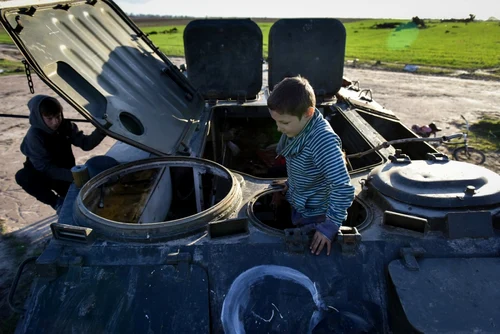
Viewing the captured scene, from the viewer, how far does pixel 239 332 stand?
211 centimetres

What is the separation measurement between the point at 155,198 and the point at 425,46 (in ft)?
88.2

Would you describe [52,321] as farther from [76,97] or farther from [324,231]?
[76,97]

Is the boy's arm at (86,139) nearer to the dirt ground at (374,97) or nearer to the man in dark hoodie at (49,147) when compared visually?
the man in dark hoodie at (49,147)

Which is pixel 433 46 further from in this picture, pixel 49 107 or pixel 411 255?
pixel 411 255

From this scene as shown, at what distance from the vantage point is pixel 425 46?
25562 millimetres

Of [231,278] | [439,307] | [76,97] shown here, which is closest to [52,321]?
[231,278]

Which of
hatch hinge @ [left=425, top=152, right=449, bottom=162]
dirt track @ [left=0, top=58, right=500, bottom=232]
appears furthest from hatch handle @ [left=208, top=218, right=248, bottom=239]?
dirt track @ [left=0, top=58, right=500, bottom=232]


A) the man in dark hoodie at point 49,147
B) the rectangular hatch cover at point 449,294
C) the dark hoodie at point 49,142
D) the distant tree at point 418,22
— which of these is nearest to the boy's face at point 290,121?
the rectangular hatch cover at point 449,294

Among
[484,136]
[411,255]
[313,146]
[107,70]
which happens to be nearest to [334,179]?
[313,146]

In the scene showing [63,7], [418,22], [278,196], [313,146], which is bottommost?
[418,22]

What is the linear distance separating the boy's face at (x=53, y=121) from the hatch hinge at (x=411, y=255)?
11.4 ft

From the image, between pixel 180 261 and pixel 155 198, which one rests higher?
pixel 180 261

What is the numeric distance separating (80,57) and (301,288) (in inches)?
111

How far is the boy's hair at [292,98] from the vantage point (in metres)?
2.11
